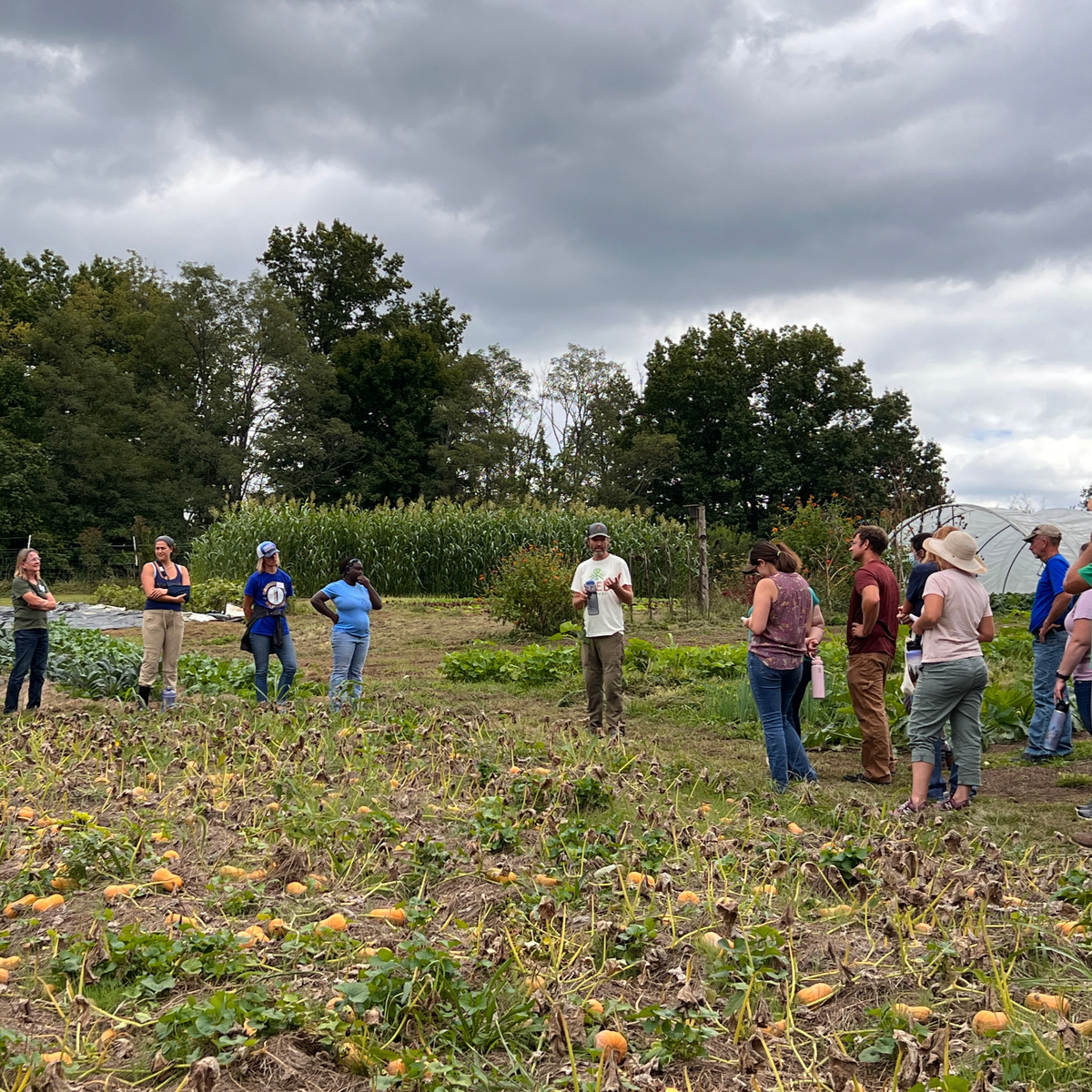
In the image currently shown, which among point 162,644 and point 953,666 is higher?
point 953,666

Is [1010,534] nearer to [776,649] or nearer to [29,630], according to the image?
[776,649]

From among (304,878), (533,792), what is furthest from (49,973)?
(533,792)

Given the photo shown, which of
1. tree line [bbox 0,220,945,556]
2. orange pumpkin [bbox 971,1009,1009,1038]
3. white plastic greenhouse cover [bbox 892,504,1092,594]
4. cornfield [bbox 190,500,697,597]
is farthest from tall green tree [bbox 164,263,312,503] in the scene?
orange pumpkin [bbox 971,1009,1009,1038]

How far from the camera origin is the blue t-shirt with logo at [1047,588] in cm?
715

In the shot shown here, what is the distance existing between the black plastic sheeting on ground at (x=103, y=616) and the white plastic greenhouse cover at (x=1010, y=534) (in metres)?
14.7

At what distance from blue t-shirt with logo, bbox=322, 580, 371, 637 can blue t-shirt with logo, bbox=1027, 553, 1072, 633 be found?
5392mm

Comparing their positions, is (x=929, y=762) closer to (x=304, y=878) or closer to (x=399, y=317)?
(x=304, y=878)

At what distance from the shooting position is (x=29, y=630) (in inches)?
330

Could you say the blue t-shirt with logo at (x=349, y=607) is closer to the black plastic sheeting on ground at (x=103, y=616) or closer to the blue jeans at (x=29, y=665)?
the blue jeans at (x=29, y=665)

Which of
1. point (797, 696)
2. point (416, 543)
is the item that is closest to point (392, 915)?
point (797, 696)

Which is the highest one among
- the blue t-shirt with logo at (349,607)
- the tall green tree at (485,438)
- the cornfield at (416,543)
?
the tall green tree at (485,438)

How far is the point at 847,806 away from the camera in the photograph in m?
5.49

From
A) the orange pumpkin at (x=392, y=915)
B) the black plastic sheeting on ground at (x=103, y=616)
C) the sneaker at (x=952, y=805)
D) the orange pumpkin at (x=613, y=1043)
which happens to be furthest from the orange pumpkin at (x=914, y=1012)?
the black plastic sheeting on ground at (x=103, y=616)

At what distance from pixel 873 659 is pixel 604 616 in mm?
1994
